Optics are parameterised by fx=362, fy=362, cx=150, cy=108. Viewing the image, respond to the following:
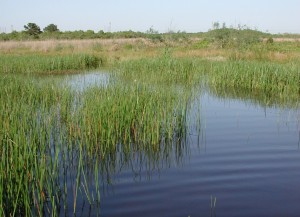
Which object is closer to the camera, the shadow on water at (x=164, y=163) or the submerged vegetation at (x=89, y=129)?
the submerged vegetation at (x=89, y=129)

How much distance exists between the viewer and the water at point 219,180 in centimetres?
433

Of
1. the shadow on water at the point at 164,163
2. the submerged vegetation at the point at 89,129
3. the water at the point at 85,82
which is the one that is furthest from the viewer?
the water at the point at 85,82

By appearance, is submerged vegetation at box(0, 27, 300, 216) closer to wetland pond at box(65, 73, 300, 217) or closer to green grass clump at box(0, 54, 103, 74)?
wetland pond at box(65, 73, 300, 217)

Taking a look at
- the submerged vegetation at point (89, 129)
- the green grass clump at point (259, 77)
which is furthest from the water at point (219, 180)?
the green grass clump at point (259, 77)

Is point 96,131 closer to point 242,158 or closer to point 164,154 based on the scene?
point 164,154

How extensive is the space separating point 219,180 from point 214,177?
132 mm

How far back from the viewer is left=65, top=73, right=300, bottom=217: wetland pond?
14.2 feet

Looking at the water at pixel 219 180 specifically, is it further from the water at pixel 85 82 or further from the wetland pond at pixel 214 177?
the water at pixel 85 82

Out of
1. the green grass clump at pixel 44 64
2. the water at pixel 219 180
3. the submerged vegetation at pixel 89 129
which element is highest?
the green grass clump at pixel 44 64

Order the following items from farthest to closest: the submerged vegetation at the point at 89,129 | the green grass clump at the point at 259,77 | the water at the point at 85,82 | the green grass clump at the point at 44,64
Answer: the green grass clump at the point at 44,64 < the green grass clump at the point at 259,77 < the water at the point at 85,82 < the submerged vegetation at the point at 89,129

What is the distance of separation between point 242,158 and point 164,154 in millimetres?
1314

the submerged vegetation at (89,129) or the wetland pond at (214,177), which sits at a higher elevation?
the submerged vegetation at (89,129)

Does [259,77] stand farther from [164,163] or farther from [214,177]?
[214,177]

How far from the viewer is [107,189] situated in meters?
4.83
